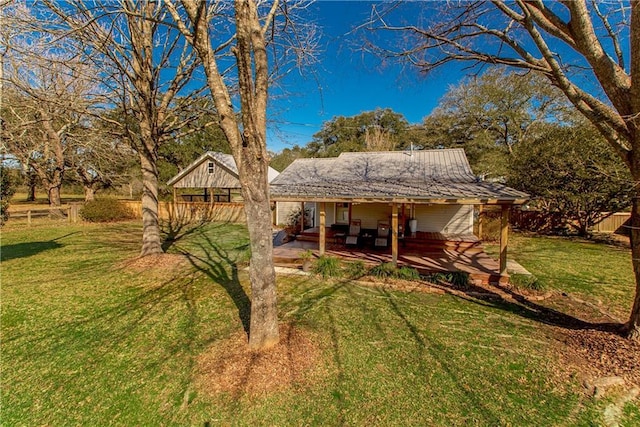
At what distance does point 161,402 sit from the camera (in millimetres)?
3104

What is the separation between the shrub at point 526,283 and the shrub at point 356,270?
369 cm

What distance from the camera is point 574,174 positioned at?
1270 cm

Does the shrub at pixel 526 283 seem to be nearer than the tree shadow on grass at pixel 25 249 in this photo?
Yes

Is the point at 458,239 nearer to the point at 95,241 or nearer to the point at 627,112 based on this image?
the point at 627,112

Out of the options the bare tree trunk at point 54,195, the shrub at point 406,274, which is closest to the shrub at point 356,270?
the shrub at point 406,274

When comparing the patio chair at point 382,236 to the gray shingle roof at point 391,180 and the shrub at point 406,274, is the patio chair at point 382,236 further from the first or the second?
the shrub at point 406,274

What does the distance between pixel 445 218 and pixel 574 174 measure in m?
6.71

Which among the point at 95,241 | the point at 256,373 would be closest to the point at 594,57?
the point at 256,373

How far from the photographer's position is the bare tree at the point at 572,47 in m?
3.65

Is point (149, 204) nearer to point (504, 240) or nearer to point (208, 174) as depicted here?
point (504, 240)

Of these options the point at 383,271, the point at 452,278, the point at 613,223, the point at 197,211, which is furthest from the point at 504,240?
the point at 197,211

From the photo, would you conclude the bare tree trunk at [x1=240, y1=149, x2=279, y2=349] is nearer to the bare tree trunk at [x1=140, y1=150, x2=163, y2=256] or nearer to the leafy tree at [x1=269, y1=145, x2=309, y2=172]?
the bare tree trunk at [x1=140, y1=150, x2=163, y2=256]

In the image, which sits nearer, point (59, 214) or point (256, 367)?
point (256, 367)

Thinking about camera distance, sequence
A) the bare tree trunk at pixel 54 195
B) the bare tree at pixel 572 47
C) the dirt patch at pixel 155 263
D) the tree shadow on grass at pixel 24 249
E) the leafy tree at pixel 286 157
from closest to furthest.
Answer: the bare tree at pixel 572 47, the dirt patch at pixel 155 263, the tree shadow on grass at pixel 24 249, the bare tree trunk at pixel 54 195, the leafy tree at pixel 286 157
